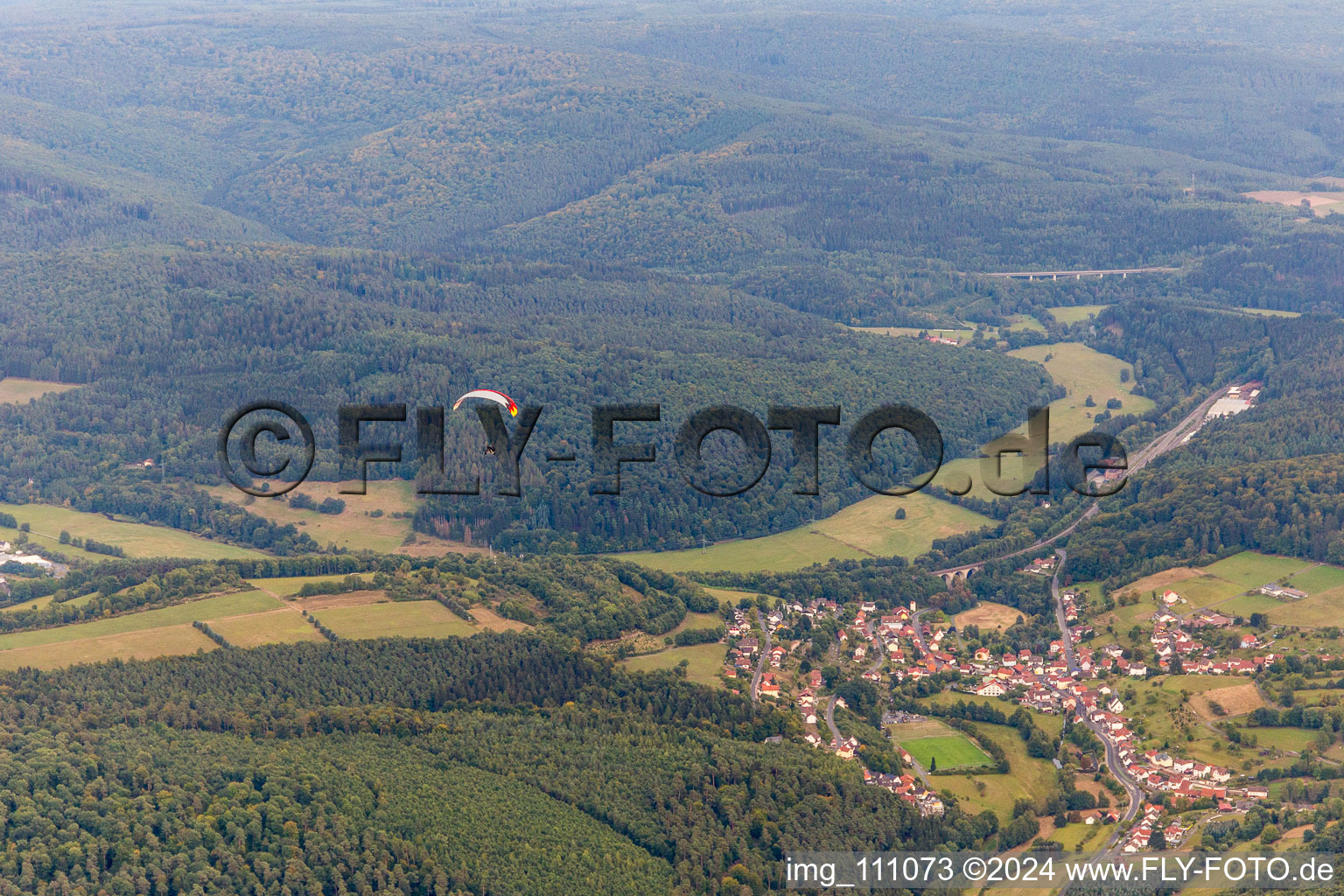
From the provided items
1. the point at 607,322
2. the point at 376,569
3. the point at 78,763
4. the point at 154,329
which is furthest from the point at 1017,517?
the point at 154,329

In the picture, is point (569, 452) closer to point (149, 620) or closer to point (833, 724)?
point (149, 620)

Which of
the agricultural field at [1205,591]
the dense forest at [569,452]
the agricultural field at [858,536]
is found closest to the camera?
the dense forest at [569,452]

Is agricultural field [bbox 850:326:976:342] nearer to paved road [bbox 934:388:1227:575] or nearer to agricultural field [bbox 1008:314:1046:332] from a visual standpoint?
agricultural field [bbox 1008:314:1046:332]

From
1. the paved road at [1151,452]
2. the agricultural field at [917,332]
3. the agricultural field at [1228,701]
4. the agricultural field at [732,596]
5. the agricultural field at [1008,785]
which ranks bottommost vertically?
the agricultural field at [1008,785]

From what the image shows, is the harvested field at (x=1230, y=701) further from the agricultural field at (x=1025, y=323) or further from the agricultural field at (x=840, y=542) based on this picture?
the agricultural field at (x=1025, y=323)

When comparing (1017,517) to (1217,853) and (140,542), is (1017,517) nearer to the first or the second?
(1217,853)

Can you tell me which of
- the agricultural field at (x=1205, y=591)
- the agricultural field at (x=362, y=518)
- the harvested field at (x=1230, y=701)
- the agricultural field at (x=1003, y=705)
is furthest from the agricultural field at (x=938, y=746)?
the agricultural field at (x=362, y=518)
